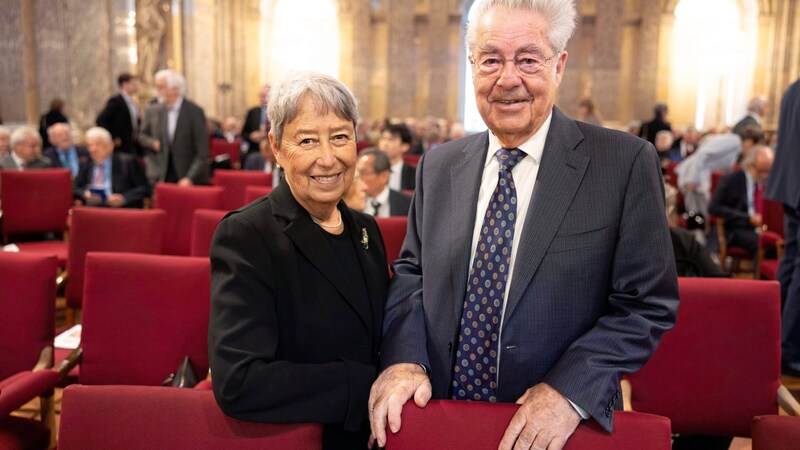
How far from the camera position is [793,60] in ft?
54.6

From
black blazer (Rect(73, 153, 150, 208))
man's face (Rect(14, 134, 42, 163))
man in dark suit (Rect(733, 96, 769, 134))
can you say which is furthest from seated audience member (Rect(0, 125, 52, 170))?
man in dark suit (Rect(733, 96, 769, 134))

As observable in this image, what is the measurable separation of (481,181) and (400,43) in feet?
53.0

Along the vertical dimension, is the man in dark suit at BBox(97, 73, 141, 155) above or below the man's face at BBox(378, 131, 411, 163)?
above

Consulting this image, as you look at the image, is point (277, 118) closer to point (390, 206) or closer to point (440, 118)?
point (390, 206)

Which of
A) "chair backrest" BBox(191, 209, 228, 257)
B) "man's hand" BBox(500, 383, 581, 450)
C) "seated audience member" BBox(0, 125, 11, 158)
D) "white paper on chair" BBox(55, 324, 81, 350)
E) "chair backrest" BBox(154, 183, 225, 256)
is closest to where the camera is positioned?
"man's hand" BBox(500, 383, 581, 450)

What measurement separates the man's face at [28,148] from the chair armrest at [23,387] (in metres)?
4.69

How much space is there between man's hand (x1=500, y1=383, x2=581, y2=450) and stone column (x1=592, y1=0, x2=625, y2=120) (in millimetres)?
16435

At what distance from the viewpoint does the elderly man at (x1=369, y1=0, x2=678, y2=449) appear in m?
1.40

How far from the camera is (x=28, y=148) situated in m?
6.45

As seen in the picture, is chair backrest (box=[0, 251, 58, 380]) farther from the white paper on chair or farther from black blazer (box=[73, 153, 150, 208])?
black blazer (box=[73, 153, 150, 208])

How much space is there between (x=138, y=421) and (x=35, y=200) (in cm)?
456

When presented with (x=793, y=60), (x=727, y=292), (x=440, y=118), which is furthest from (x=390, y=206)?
(x=793, y=60)

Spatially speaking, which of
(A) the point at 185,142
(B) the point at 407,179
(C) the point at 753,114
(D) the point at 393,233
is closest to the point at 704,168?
(C) the point at 753,114

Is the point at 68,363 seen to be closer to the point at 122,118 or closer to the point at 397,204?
the point at 397,204
